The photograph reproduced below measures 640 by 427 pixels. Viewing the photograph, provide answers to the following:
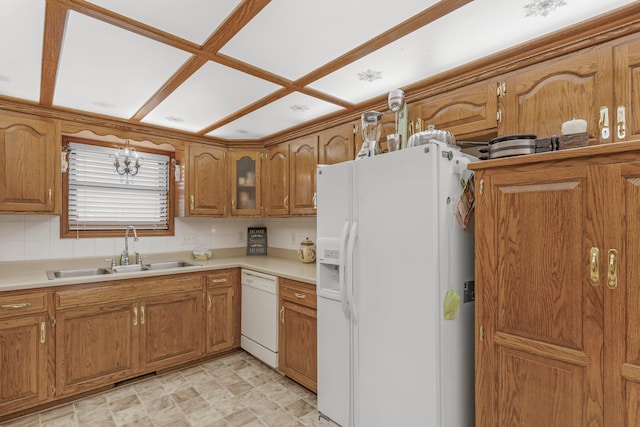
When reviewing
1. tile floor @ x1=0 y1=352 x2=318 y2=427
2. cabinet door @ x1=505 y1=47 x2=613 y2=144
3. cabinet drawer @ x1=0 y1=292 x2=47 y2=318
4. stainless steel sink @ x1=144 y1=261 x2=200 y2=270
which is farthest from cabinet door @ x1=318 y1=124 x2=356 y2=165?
cabinet drawer @ x1=0 y1=292 x2=47 y2=318

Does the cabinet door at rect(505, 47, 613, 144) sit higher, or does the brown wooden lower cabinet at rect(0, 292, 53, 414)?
the cabinet door at rect(505, 47, 613, 144)

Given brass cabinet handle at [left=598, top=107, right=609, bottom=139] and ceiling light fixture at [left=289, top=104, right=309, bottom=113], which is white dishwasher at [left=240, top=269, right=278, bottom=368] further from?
brass cabinet handle at [left=598, top=107, right=609, bottom=139]

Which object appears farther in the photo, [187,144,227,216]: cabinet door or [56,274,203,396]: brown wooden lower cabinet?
[187,144,227,216]: cabinet door

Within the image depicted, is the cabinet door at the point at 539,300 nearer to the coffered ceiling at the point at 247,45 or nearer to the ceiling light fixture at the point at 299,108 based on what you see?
the coffered ceiling at the point at 247,45

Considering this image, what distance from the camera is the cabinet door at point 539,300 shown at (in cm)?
119

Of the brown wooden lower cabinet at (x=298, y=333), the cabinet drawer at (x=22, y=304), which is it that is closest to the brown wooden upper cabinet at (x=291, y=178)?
the brown wooden lower cabinet at (x=298, y=333)

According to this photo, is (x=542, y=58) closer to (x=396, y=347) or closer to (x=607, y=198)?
(x=607, y=198)

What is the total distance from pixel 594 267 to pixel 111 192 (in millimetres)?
3637

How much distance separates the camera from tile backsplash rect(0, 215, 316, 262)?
2.66 metres

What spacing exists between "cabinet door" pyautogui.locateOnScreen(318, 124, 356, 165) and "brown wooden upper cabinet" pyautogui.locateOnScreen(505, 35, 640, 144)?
3.85ft

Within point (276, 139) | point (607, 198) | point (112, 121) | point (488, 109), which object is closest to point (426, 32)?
point (488, 109)

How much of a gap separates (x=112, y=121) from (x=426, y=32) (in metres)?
2.66

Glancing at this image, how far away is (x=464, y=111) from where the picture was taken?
1944 millimetres

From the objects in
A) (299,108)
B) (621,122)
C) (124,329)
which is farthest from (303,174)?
(621,122)
